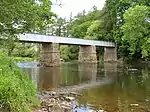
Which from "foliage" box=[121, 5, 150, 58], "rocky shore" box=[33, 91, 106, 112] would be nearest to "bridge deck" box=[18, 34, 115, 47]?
"foliage" box=[121, 5, 150, 58]

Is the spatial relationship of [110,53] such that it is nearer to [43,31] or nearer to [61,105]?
[43,31]

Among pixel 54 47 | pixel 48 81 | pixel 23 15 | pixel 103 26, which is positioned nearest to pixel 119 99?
pixel 23 15

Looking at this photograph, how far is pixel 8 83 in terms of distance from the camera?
758 cm

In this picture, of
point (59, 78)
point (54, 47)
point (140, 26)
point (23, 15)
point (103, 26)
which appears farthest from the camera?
point (103, 26)

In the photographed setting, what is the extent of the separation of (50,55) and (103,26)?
23.5 m

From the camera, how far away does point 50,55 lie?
127 feet

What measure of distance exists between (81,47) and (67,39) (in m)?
7.55

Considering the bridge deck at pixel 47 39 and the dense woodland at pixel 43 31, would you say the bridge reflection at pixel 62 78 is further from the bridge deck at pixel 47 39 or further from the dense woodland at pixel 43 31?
the bridge deck at pixel 47 39

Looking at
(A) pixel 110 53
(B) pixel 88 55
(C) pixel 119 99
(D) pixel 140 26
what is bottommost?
(C) pixel 119 99

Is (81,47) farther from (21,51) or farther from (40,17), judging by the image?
(40,17)

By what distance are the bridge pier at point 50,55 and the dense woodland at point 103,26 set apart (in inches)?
130

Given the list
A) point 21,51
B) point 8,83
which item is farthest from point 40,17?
point 21,51

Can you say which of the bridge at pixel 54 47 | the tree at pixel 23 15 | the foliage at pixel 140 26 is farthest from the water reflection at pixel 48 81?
the foliage at pixel 140 26

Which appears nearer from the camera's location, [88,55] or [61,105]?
[61,105]
